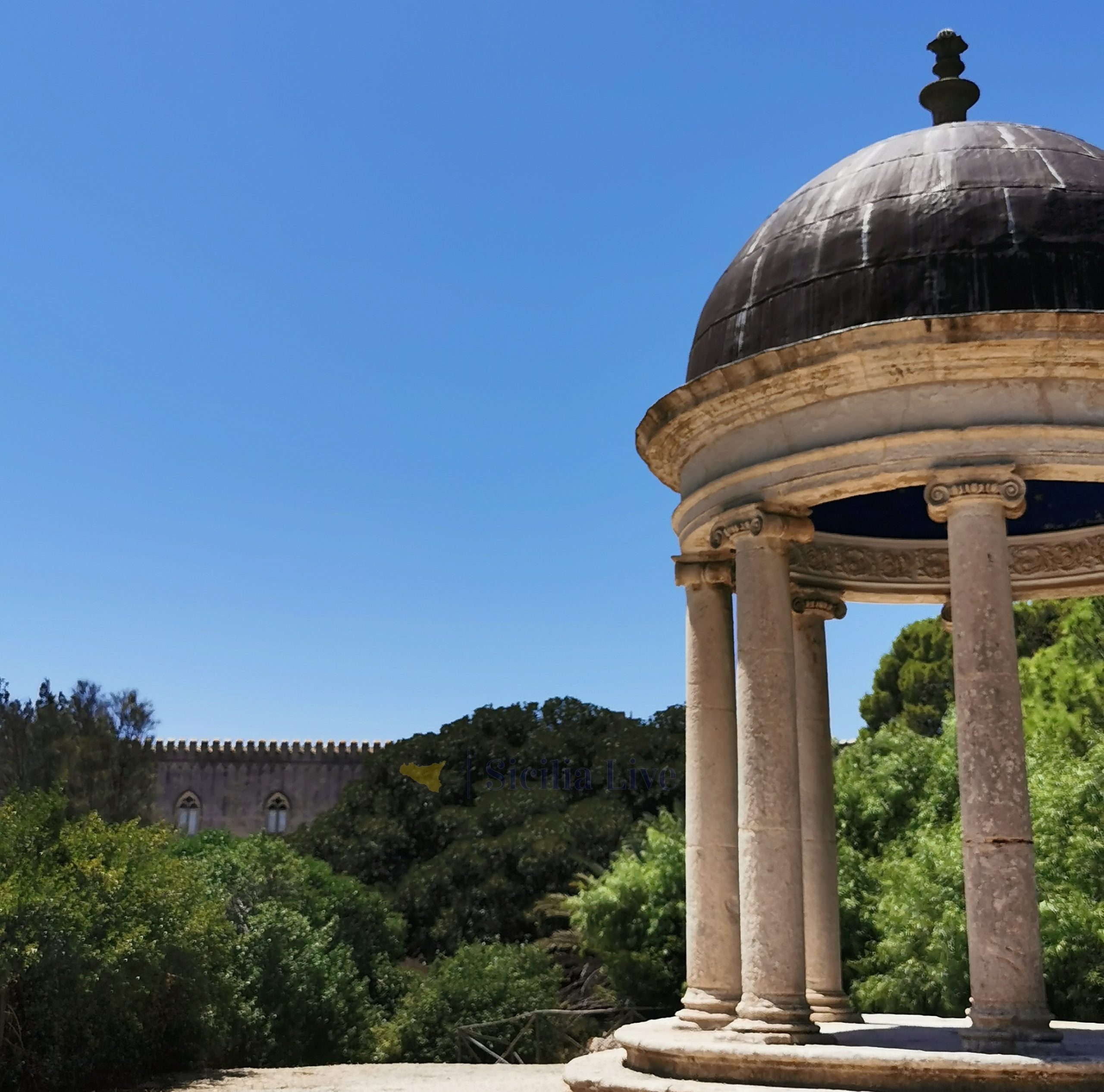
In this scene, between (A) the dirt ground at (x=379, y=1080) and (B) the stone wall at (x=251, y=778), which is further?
(B) the stone wall at (x=251, y=778)

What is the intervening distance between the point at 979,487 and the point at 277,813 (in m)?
73.4

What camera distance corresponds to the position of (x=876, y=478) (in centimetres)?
1530

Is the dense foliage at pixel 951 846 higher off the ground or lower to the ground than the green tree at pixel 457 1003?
higher

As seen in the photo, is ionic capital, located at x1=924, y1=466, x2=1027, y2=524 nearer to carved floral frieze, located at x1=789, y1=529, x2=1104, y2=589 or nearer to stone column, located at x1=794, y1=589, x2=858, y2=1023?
carved floral frieze, located at x1=789, y1=529, x2=1104, y2=589

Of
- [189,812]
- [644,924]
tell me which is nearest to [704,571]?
[644,924]

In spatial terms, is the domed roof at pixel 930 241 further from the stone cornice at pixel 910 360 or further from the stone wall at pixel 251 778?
the stone wall at pixel 251 778

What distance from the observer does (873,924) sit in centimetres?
3556

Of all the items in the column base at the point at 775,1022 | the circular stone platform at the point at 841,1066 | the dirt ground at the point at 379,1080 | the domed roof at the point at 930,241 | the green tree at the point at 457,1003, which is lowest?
the green tree at the point at 457,1003

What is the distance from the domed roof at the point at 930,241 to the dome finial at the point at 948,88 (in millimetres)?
824

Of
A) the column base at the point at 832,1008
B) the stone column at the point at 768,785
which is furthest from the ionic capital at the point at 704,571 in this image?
the column base at the point at 832,1008

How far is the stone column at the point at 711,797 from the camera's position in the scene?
54.4 feet

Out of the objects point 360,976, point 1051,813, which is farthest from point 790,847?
point 360,976

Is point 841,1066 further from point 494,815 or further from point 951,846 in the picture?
point 494,815

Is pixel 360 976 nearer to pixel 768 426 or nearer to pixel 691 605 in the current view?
pixel 691 605
